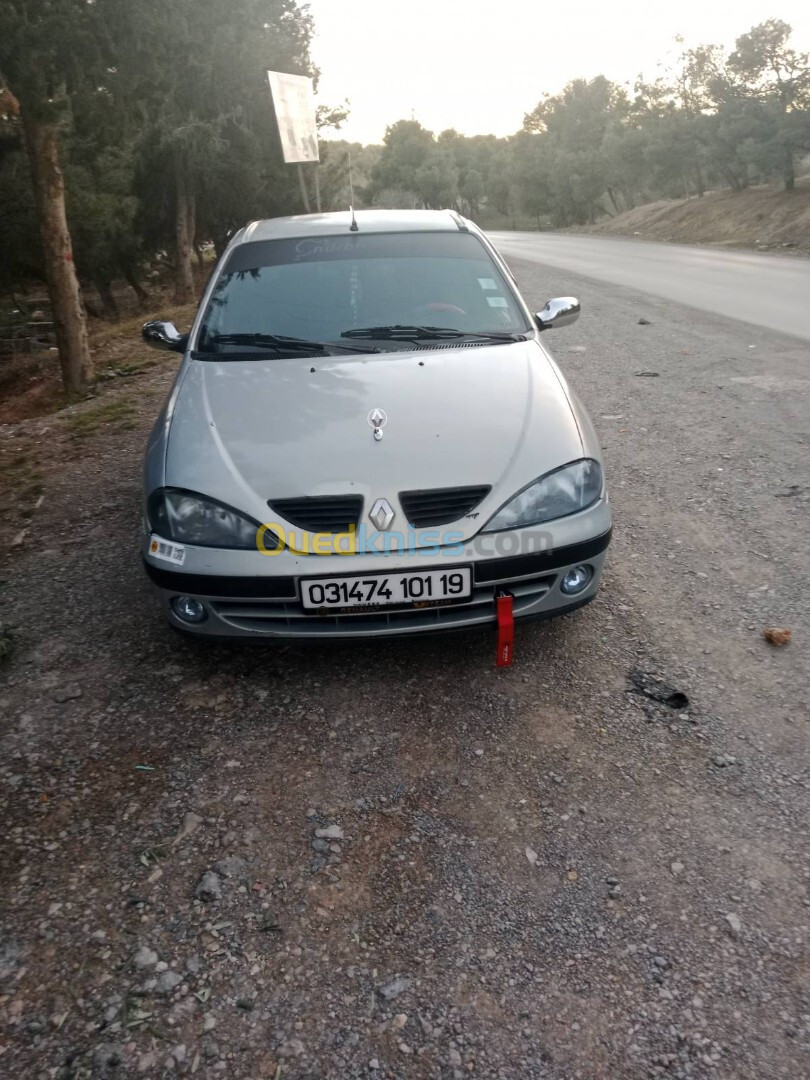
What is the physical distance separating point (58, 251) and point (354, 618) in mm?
9611

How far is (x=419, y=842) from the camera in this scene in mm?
2535

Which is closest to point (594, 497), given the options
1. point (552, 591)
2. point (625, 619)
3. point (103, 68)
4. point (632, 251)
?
point (552, 591)

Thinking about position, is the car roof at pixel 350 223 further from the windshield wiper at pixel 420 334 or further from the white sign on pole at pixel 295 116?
the white sign on pole at pixel 295 116

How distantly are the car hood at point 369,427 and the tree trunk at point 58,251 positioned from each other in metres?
7.89

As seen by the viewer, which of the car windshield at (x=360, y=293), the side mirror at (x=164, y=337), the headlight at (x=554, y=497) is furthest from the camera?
the side mirror at (x=164, y=337)

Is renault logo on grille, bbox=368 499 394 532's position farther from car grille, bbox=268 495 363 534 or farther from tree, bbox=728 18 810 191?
tree, bbox=728 18 810 191

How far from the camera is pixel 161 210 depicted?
85.9 ft

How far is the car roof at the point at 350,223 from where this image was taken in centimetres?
482

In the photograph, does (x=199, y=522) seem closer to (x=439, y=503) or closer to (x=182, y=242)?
(x=439, y=503)

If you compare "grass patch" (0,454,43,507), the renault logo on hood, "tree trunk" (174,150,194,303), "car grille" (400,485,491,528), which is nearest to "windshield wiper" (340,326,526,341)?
the renault logo on hood

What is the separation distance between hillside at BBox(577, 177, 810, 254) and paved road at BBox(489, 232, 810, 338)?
3.78 m

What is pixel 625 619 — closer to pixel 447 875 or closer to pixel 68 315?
pixel 447 875

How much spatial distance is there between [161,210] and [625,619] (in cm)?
2626

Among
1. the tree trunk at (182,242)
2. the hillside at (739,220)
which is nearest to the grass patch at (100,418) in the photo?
the tree trunk at (182,242)
